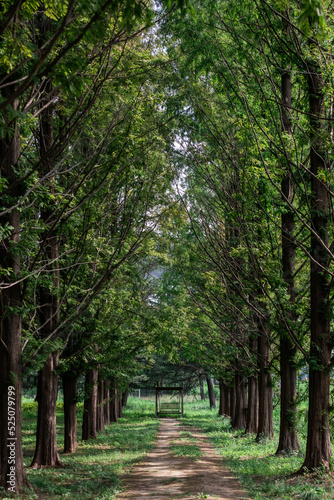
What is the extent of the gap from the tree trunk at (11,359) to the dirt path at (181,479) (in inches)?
79.8

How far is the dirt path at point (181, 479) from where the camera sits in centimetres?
842

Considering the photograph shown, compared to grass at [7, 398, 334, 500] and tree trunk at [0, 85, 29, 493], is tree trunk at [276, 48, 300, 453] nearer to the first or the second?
grass at [7, 398, 334, 500]

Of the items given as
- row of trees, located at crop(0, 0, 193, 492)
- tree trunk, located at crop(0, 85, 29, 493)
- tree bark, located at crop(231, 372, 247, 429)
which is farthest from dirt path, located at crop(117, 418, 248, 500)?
tree bark, located at crop(231, 372, 247, 429)

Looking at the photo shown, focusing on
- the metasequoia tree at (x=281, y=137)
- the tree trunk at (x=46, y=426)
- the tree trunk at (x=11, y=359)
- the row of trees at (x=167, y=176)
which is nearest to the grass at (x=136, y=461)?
the tree trunk at (x=46, y=426)

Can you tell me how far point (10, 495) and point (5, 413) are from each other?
124 cm

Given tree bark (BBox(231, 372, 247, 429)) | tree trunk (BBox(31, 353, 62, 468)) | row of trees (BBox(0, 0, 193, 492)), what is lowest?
tree bark (BBox(231, 372, 247, 429))

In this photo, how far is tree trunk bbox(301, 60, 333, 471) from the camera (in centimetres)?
916

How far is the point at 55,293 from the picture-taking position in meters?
11.1

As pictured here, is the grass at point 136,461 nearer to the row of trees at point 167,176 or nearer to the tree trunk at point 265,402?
the tree trunk at point 265,402

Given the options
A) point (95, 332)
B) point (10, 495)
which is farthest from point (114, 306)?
point (10, 495)

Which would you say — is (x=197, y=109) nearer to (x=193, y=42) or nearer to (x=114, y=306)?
(x=193, y=42)

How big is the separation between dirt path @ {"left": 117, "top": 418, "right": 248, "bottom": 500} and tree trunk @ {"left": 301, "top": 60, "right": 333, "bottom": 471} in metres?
1.73

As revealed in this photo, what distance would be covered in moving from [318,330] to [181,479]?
13.9 ft

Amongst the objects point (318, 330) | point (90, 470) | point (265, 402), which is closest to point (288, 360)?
point (318, 330)
